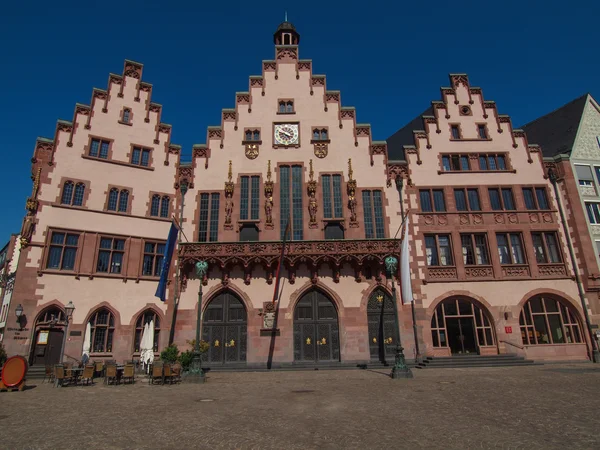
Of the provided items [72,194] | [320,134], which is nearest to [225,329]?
[72,194]

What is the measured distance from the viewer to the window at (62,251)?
2383 centimetres

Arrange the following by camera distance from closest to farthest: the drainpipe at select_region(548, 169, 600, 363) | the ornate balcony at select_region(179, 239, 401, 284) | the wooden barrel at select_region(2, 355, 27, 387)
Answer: the wooden barrel at select_region(2, 355, 27, 387)
the drainpipe at select_region(548, 169, 600, 363)
the ornate balcony at select_region(179, 239, 401, 284)

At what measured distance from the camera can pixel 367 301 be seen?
85.7 ft

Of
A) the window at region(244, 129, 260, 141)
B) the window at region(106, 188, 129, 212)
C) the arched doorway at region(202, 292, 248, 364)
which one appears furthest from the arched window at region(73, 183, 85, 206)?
the window at region(244, 129, 260, 141)

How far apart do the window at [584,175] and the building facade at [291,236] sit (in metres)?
2.77

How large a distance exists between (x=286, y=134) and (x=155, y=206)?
11.3 metres

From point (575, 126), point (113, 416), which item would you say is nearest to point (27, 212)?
point (113, 416)

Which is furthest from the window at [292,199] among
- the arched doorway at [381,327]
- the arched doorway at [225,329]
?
the arched doorway at [381,327]

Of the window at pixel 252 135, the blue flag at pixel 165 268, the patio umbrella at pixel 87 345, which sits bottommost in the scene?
the patio umbrella at pixel 87 345

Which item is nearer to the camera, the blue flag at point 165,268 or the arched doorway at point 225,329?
the blue flag at point 165,268

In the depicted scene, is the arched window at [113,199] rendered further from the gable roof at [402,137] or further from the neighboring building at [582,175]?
the neighboring building at [582,175]

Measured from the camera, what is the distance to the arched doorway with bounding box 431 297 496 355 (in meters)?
25.9

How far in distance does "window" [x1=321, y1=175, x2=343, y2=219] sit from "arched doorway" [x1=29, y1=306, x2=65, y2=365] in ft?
60.0

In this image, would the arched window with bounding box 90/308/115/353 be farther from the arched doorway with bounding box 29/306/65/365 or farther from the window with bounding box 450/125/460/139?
the window with bounding box 450/125/460/139
